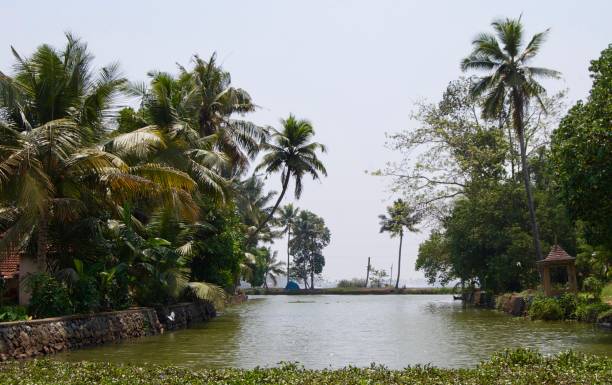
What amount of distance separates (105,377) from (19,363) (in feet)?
12.3

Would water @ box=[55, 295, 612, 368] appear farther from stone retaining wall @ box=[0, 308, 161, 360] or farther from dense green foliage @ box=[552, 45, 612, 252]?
dense green foliage @ box=[552, 45, 612, 252]

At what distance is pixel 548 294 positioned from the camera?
2508cm

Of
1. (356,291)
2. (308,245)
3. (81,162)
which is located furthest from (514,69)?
(308,245)

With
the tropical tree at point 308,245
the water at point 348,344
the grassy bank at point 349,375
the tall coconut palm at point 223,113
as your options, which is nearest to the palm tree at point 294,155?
the tall coconut palm at point 223,113

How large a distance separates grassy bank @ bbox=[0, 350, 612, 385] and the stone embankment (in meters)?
2.90

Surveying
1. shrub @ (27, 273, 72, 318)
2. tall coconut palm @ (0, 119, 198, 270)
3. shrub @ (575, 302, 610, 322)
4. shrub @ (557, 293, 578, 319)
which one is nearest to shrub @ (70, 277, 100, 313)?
shrub @ (27, 273, 72, 318)

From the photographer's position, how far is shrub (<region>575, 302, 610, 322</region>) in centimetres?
2075

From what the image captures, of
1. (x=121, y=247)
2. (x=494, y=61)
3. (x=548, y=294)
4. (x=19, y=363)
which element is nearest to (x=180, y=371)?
(x=19, y=363)

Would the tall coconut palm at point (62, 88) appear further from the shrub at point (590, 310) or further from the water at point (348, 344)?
the shrub at point (590, 310)

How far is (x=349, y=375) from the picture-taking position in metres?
9.23

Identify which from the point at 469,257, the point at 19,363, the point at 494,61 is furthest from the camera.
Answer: the point at 469,257

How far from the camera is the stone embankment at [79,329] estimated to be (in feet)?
42.8

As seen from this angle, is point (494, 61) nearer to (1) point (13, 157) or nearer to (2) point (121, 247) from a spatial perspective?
(2) point (121, 247)

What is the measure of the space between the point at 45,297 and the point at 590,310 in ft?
54.6
